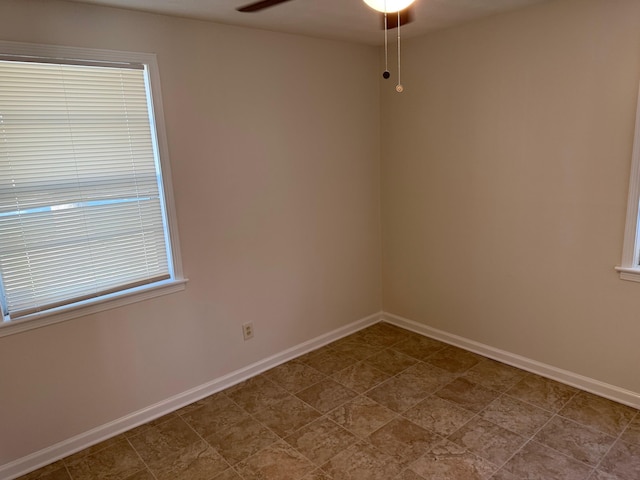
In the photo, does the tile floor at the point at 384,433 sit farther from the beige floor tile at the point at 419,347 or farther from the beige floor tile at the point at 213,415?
the beige floor tile at the point at 419,347

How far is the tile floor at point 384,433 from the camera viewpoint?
6.97 feet

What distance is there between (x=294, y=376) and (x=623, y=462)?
1876 mm

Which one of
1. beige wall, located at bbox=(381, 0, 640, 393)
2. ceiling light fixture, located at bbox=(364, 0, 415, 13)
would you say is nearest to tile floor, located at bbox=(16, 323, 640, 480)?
beige wall, located at bbox=(381, 0, 640, 393)

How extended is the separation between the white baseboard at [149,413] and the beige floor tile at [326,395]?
16.7 inches

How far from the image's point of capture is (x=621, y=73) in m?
2.30

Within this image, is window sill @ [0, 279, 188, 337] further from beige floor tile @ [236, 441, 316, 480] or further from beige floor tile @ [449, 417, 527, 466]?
beige floor tile @ [449, 417, 527, 466]

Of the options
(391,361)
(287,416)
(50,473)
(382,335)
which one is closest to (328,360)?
(391,361)

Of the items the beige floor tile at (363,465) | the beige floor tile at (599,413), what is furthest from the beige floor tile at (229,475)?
the beige floor tile at (599,413)

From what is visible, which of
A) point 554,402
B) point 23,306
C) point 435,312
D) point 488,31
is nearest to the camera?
point 23,306

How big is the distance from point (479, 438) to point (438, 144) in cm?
194

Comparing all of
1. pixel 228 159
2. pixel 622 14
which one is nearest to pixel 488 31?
pixel 622 14

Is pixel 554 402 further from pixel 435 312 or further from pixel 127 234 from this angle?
pixel 127 234

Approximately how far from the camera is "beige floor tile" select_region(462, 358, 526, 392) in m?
2.80

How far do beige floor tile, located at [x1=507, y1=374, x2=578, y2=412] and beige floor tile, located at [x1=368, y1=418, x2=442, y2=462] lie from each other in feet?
2.32
